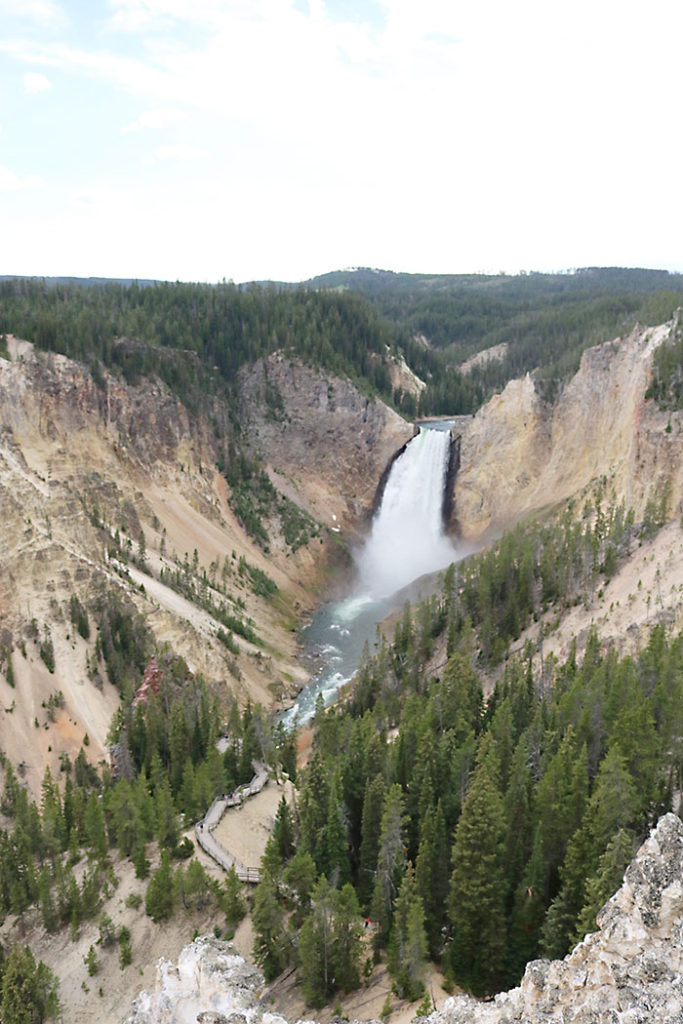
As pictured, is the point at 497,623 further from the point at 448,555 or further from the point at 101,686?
the point at 448,555

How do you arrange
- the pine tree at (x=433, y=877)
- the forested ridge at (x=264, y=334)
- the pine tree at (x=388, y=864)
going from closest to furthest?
the pine tree at (x=433, y=877)
the pine tree at (x=388, y=864)
the forested ridge at (x=264, y=334)

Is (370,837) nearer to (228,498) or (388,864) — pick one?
(388,864)

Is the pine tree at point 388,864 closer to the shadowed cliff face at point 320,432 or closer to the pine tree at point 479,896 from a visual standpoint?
the pine tree at point 479,896

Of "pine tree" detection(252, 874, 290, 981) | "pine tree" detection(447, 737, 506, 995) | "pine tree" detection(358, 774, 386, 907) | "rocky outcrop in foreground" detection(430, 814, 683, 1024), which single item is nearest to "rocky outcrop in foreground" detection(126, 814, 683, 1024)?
"rocky outcrop in foreground" detection(430, 814, 683, 1024)

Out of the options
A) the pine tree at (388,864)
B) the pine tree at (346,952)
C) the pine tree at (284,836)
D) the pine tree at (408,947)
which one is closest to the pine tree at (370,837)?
the pine tree at (388,864)

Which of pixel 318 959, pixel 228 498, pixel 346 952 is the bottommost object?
pixel 318 959

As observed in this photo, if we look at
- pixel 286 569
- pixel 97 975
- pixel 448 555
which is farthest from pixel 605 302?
pixel 97 975

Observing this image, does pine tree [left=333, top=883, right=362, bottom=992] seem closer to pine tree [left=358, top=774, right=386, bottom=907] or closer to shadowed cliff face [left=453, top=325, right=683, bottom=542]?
pine tree [left=358, top=774, right=386, bottom=907]

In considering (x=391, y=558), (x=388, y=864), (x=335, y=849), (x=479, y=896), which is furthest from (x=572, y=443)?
(x=479, y=896)

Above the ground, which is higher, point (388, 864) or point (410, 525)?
point (388, 864)
